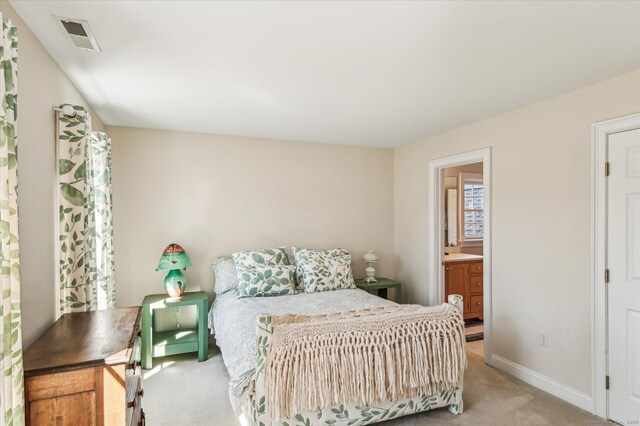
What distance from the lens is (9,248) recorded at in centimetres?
129

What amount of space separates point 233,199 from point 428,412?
2.85m

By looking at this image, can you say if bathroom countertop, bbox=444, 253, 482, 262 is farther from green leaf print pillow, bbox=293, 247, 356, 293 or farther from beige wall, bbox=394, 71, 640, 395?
green leaf print pillow, bbox=293, 247, 356, 293

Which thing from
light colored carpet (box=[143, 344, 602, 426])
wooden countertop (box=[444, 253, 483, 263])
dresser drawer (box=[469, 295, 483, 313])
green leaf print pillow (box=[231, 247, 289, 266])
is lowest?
light colored carpet (box=[143, 344, 602, 426])

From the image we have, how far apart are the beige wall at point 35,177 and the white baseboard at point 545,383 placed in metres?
3.52

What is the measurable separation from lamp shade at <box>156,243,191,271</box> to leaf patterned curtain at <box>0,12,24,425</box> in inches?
86.5

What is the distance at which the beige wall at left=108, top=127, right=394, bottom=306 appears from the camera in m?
3.73

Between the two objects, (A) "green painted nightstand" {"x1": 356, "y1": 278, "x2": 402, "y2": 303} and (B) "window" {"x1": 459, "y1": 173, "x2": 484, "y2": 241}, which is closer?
(A) "green painted nightstand" {"x1": 356, "y1": 278, "x2": 402, "y2": 303}

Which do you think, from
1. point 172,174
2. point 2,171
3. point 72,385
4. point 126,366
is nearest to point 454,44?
point 2,171

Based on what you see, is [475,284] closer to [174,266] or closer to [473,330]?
[473,330]

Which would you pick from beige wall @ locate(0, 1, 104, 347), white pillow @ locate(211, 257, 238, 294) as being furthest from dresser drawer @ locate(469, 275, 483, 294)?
beige wall @ locate(0, 1, 104, 347)

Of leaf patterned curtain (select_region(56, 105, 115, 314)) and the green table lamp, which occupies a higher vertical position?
leaf patterned curtain (select_region(56, 105, 115, 314))

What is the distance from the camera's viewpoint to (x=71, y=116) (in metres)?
2.13

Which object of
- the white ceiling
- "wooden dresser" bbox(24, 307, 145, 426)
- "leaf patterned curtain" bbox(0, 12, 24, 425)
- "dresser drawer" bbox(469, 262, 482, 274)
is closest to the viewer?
"leaf patterned curtain" bbox(0, 12, 24, 425)

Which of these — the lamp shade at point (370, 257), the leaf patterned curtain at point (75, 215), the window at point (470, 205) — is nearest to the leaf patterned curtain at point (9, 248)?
the leaf patterned curtain at point (75, 215)
